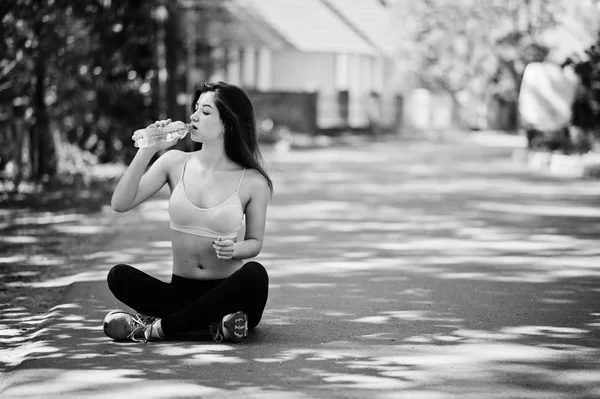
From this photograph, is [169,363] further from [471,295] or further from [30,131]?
[30,131]

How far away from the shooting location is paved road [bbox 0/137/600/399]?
18.5ft

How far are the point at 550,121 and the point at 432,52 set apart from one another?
1062 centimetres

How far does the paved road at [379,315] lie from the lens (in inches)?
222

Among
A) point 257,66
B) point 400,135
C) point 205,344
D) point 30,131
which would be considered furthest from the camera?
point 257,66

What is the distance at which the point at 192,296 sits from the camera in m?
6.77

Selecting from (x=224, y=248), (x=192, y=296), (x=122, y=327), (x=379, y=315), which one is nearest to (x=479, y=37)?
(x=379, y=315)

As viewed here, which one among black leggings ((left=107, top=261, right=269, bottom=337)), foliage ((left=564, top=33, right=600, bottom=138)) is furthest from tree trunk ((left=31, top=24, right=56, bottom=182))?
black leggings ((left=107, top=261, right=269, bottom=337))

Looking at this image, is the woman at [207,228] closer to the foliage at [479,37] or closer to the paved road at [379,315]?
the paved road at [379,315]

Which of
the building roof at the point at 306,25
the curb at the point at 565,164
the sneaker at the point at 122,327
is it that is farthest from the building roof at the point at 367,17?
the sneaker at the point at 122,327

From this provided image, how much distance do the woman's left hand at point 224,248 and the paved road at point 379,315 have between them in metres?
0.49

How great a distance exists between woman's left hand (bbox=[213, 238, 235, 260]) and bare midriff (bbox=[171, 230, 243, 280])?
22cm

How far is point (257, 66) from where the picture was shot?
1865 inches

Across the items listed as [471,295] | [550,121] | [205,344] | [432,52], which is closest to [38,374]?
[205,344]

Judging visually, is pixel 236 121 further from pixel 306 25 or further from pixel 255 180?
pixel 306 25
